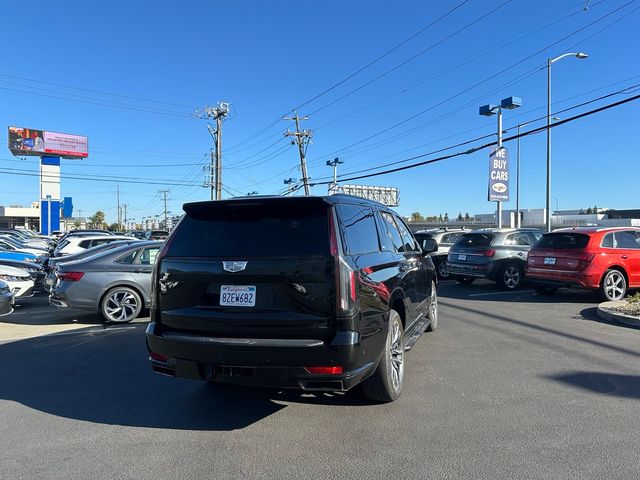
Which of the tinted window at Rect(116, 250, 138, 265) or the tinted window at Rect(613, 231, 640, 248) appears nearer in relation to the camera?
the tinted window at Rect(116, 250, 138, 265)

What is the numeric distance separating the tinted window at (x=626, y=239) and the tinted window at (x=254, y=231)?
9148 mm

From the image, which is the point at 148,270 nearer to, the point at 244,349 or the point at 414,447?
the point at 244,349

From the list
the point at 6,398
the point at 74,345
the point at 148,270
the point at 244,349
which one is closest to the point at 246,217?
the point at 244,349

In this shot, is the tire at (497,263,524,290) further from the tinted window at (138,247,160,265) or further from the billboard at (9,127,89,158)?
the billboard at (9,127,89,158)

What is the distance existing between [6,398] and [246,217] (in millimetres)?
3186

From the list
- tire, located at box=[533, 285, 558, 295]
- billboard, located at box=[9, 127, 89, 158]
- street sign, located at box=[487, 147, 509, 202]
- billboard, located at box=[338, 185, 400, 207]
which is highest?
billboard, located at box=[9, 127, 89, 158]

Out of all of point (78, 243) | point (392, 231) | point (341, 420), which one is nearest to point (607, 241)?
point (392, 231)

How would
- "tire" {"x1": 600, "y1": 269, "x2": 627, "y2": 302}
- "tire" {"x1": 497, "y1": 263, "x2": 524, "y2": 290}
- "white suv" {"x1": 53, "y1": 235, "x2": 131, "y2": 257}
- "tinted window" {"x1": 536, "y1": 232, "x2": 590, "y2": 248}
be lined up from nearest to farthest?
"tire" {"x1": 600, "y1": 269, "x2": 627, "y2": 302}, "tinted window" {"x1": 536, "y1": 232, "x2": 590, "y2": 248}, "tire" {"x1": 497, "y1": 263, "x2": 524, "y2": 290}, "white suv" {"x1": 53, "y1": 235, "x2": 131, "y2": 257}

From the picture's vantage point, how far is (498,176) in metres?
21.6

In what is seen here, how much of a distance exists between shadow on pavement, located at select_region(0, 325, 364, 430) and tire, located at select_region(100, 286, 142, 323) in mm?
2083

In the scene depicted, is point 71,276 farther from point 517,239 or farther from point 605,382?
point 517,239

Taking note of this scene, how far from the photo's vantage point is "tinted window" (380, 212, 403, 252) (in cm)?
543

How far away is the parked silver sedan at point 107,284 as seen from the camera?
8.56 metres

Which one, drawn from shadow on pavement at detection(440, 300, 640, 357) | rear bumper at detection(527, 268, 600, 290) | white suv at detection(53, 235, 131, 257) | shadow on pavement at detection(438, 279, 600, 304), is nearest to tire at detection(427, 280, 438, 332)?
shadow on pavement at detection(440, 300, 640, 357)
